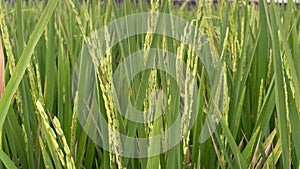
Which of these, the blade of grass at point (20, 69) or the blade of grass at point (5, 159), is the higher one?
the blade of grass at point (20, 69)

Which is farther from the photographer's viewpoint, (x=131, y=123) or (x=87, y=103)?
(x=87, y=103)

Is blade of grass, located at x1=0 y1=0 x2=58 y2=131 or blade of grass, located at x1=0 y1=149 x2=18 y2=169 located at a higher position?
blade of grass, located at x1=0 y1=0 x2=58 y2=131

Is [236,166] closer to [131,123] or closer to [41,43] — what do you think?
[131,123]

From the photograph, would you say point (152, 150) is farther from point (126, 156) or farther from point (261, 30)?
point (261, 30)

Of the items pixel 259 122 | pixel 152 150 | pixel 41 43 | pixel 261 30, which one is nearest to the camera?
pixel 152 150

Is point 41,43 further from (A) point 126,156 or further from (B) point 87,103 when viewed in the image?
(A) point 126,156

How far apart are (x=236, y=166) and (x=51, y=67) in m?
0.22

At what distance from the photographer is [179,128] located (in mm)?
302

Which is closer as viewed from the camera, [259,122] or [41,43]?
[259,122]

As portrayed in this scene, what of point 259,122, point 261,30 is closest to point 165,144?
point 259,122

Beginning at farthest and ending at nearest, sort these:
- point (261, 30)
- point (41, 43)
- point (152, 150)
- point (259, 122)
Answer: point (41, 43) < point (261, 30) < point (259, 122) < point (152, 150)

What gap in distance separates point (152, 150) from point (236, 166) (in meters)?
0.10

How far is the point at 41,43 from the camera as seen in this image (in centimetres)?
64

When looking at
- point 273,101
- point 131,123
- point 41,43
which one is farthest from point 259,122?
point 41,43
